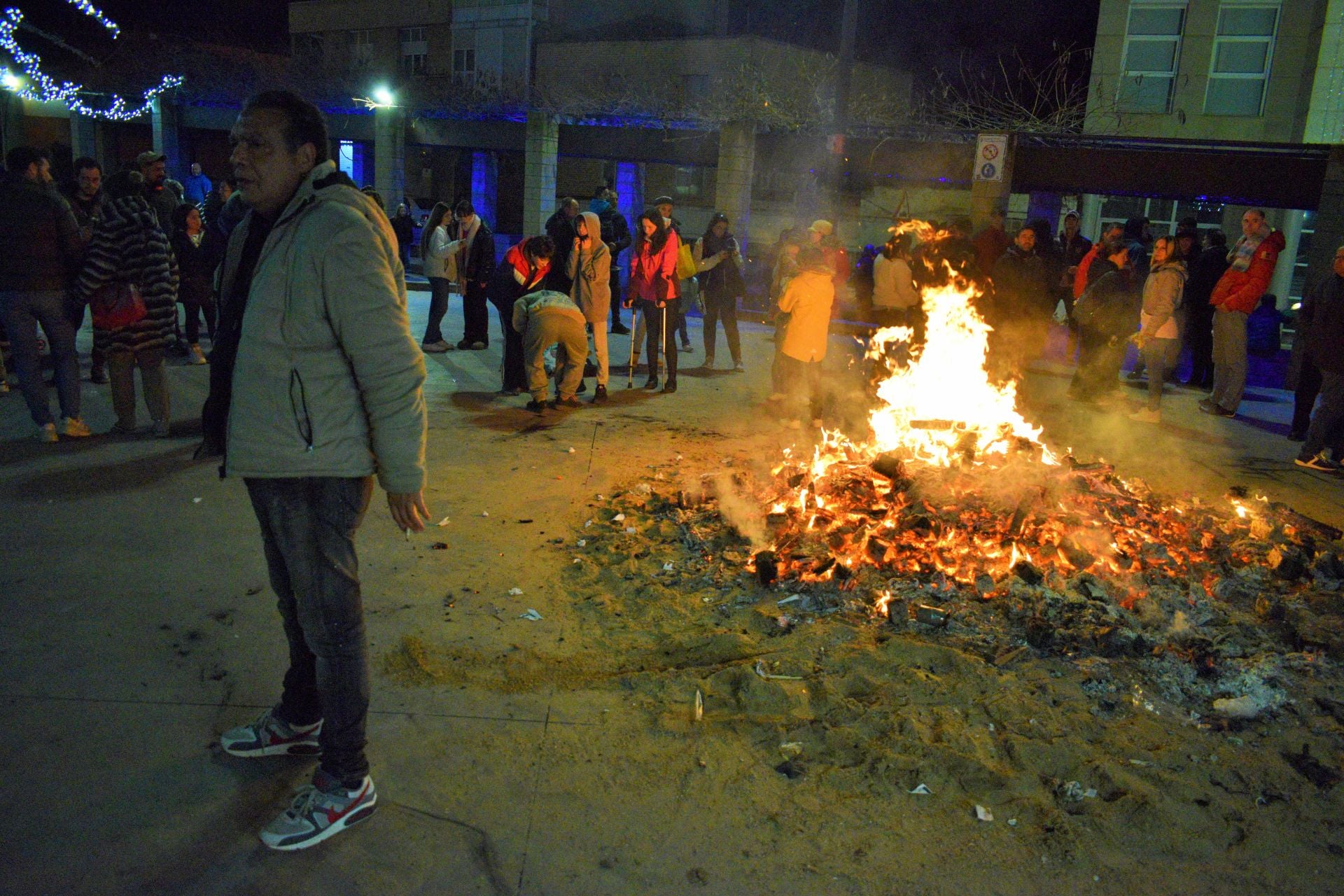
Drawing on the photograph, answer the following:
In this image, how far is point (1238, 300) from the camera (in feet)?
34.5

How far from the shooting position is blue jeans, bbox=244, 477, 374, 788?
310 centimetres

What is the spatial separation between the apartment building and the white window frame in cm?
2

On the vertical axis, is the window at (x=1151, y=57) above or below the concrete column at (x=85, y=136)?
above

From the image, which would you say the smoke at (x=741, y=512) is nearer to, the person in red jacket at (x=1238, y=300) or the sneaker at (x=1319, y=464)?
the sneaker at (x=1319, y=464)

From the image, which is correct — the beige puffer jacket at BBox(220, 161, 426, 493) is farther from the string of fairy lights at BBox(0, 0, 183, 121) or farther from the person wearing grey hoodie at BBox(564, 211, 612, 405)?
the string of fairy lights at BBox(0, 0, 183, 121)

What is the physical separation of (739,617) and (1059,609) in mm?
1728

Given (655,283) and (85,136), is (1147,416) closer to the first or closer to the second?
(655,283)

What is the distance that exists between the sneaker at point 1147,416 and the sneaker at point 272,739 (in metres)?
9.71

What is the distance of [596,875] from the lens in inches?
123

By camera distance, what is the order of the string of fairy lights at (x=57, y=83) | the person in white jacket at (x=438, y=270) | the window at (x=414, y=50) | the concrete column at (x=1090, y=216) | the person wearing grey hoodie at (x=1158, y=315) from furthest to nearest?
1. the window at (x=414, y=50)
2. the string of fairy lights at (x=57, y=83)
3. the concrete column at (x=1090, y=216)
4. the person in white jacket at (x=438, y=270)
5. the person wearing grey hoodie at (x=1158, y=315)

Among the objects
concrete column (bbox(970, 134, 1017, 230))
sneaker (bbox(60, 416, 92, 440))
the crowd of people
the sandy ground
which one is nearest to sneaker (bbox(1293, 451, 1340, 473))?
the sandy ground

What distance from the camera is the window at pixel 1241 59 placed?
20.2 m

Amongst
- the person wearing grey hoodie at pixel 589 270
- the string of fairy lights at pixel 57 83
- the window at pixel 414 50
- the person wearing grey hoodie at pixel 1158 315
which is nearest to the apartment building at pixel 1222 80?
the person wearing grey hoodie at pixel 1158 315

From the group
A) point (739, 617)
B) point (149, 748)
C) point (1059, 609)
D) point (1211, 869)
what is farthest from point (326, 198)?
point (1059, 609)
